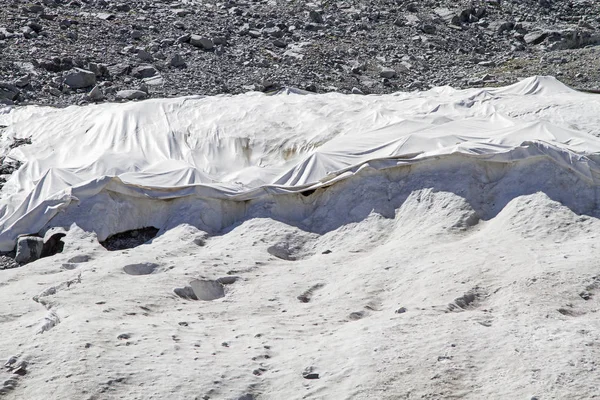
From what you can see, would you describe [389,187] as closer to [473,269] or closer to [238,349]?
[473,269]

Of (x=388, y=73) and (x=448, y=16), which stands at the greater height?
(x=448, y=16)

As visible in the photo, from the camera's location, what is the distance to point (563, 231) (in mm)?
7746

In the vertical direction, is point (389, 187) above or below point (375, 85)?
above

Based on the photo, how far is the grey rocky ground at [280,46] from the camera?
16266 millimetres

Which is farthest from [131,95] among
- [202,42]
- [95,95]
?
[202,42]

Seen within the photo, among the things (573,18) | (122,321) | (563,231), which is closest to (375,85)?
(573,18)

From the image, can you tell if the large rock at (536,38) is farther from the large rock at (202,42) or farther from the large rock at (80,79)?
the large rock at (80,79)

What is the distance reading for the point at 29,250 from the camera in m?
9.23

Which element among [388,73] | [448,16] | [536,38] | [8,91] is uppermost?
[8,91]

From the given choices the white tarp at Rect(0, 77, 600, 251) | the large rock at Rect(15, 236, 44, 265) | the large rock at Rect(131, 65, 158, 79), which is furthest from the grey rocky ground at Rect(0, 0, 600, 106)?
the large rock at Rect(15, 236, 44, 265)

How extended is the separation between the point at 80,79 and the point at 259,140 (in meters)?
5.99

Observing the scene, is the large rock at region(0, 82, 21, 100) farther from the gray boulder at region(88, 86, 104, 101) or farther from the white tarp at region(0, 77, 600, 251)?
the white tarp at region(0, 77, 600, 251)

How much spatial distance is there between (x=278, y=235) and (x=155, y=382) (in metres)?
3.37

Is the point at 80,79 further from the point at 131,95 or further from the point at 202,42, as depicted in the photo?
the point at 202,42
